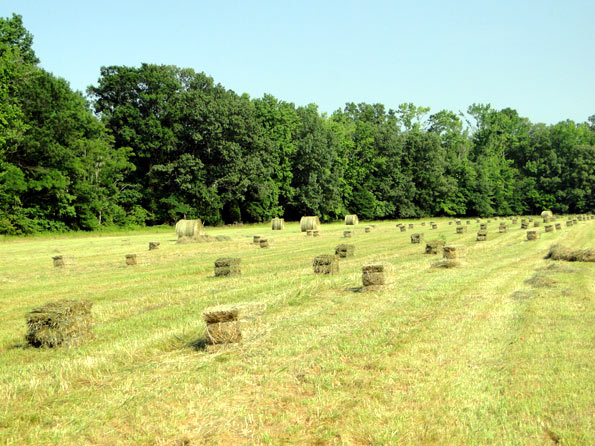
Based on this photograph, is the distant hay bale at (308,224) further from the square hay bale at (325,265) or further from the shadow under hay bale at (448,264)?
the square hay bale at (325,265)

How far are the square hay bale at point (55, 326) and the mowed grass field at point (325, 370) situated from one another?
1.07 feet

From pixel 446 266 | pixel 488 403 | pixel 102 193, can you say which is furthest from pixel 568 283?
pixel 102 193

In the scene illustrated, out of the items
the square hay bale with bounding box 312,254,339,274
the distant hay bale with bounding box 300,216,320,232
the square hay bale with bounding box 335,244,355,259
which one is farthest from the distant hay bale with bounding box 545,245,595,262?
the distant hay bale with bounding box 300,216,320,232

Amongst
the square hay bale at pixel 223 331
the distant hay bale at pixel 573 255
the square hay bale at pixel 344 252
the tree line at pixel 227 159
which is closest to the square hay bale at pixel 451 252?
the distant hay bale at pixel 573 255

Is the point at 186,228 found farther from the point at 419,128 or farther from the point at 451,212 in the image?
the point at 419,128

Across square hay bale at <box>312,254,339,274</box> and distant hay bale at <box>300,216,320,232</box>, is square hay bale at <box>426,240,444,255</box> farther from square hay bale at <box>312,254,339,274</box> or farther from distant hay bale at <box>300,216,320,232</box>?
distant hay bale at <box>300,216,320,232</box>

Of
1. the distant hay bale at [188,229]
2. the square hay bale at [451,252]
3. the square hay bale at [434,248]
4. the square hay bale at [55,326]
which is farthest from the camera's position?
the distant hay bale at [188,229]

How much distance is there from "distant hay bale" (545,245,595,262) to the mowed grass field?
14.6 feet

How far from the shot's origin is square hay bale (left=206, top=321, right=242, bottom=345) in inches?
345

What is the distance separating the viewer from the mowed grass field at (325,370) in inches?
221

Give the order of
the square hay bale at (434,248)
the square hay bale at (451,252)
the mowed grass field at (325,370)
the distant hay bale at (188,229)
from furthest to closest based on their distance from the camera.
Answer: the distant hay bale at (188,229) → the square hay bale at (434,248) → the square hay bale at (451,252) → the mowed grass field at (325,370)

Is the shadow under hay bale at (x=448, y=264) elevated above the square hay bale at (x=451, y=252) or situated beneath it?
situated beneath

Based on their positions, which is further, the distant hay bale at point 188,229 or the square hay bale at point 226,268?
the distant hay bale at point 188,229

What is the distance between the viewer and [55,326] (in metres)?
9.29
